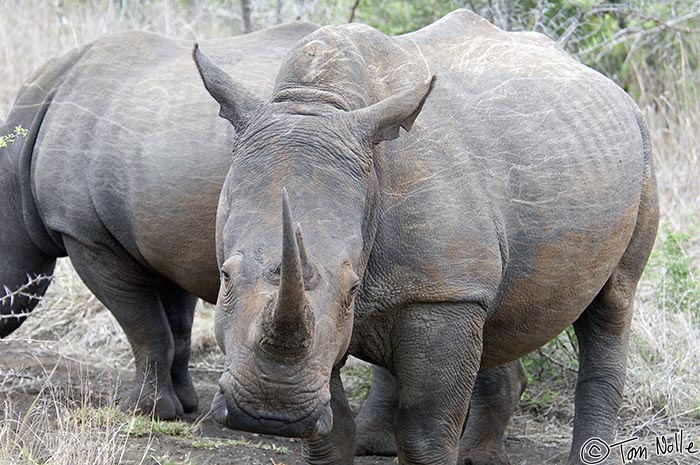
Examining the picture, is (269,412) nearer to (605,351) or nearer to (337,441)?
(337,441)

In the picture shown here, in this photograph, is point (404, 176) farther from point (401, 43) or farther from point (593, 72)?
point (593, 72)

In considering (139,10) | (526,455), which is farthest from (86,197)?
(139,10)

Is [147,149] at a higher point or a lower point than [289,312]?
lower

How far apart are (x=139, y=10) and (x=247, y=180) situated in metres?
7.88

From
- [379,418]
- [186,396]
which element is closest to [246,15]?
[186,396]

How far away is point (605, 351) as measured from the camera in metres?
5.32

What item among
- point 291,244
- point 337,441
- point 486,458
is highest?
point 291,244

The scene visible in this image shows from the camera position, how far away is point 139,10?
1130 cm

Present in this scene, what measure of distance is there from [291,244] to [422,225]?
106 centimetres

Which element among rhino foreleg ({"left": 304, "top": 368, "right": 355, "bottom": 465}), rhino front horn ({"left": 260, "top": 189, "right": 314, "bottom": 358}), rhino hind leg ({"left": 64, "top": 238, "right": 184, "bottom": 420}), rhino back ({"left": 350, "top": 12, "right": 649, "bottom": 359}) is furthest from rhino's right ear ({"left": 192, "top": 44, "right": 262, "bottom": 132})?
rhino hind leg ({"left": 64, "top": 238, "right": 184, "bottom": 420})

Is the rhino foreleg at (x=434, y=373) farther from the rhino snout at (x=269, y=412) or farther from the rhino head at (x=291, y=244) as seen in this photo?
the rhino snout at (x=269, y=412)

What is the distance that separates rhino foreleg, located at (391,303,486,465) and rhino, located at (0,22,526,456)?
1.19 m

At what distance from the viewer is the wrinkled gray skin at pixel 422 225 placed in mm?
3494

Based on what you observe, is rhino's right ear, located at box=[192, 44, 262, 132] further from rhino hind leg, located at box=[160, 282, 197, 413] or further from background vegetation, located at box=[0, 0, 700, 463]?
rhino hind leg, located at box=[160, 282, 197, 413]
